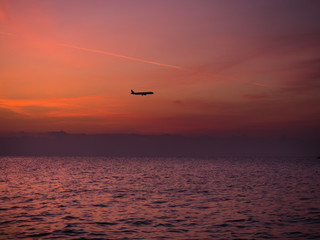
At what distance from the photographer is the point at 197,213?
36.7m

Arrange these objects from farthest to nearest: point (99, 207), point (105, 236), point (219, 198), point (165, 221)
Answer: point (219, 198)
point (99, 207)
point (165, 221)
point (105, 236)

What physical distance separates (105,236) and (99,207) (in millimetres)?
13468

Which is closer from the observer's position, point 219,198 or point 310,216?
point 310,216

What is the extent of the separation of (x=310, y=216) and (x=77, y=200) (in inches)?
1165

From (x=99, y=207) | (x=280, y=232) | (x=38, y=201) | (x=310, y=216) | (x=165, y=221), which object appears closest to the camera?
(x=280, y=232)

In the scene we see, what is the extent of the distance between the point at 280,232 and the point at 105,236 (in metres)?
15.1

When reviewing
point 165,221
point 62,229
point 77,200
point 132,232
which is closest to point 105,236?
point 132,232

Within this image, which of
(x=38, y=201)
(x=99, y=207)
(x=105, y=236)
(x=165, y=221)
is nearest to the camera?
(x=105, y=236)

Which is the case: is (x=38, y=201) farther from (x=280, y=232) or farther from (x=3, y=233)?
(x=280, y=232)

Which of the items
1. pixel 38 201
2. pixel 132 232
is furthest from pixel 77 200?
pixel 132 232

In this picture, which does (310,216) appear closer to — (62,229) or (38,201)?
(62,229)

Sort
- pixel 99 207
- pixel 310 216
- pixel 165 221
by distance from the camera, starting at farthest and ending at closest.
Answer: pixel 99 207 < pixel 310 216 < pixel 165 221

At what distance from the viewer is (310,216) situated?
35594 millimetres

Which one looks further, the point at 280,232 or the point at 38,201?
the point at 38,201
